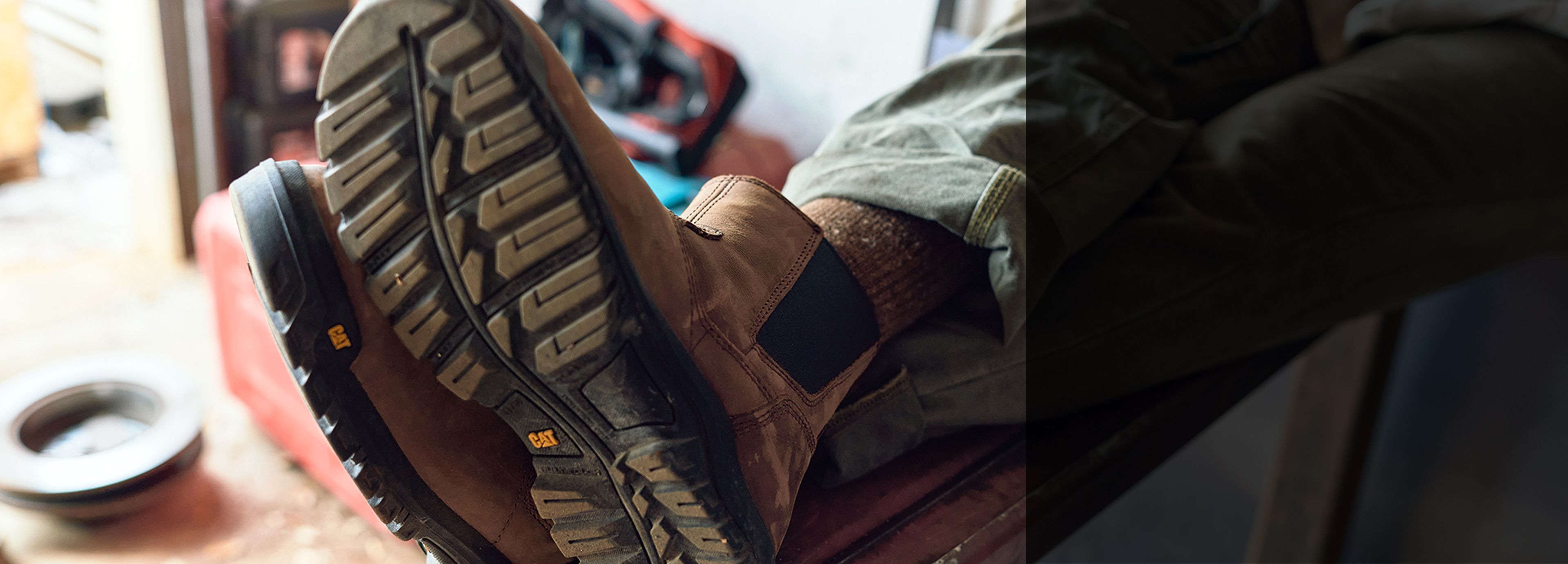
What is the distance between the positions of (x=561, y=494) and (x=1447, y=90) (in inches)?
27.8

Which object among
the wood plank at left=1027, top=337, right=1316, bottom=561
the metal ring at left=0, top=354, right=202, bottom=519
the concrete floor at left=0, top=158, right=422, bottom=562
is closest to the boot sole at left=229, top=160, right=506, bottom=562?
the wood plank at left=1027, top=337, right=1316, bottom=561

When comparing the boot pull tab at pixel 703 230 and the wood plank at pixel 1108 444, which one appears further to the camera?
the wood plank at pixel 1108 444

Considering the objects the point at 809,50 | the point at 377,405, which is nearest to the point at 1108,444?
the point at 377,405

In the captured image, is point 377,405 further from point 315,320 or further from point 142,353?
point 142,353

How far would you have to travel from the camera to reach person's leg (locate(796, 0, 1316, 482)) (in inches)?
21.4

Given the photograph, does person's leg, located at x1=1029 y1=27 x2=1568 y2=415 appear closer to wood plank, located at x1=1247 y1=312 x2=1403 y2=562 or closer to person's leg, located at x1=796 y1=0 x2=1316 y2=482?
person's leg, located at x1=796 y1=0 x2=1316 y2=482

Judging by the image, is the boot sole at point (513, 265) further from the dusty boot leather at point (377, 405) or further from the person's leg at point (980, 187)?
the person's leg at point (980, 187)

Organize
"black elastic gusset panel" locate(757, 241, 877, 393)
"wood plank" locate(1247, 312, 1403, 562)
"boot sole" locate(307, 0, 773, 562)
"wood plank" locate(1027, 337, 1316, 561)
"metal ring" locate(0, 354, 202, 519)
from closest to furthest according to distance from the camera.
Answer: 1. "boot sole" locate(307, 0, 773, 562)
2. "black elastic gusset panel" locate(757, 241, 877, 393)
3. "wood plank" locate(1027, 337, 1316, 561)
4. "metal ring" locate(0, 354, 202, 519)
5. "wood plank" locate(1247, 312, 1403, 562)

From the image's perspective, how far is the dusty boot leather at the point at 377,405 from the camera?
0.37m

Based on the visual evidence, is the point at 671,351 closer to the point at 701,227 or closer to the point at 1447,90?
the point at 701,227

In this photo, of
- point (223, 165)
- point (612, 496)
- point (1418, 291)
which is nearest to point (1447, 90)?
point (1418, 291)

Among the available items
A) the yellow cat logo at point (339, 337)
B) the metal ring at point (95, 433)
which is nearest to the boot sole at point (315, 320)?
the yellow cat logo at point (339, 337)

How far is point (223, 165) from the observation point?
5.94 feet

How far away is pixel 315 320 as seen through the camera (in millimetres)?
378
